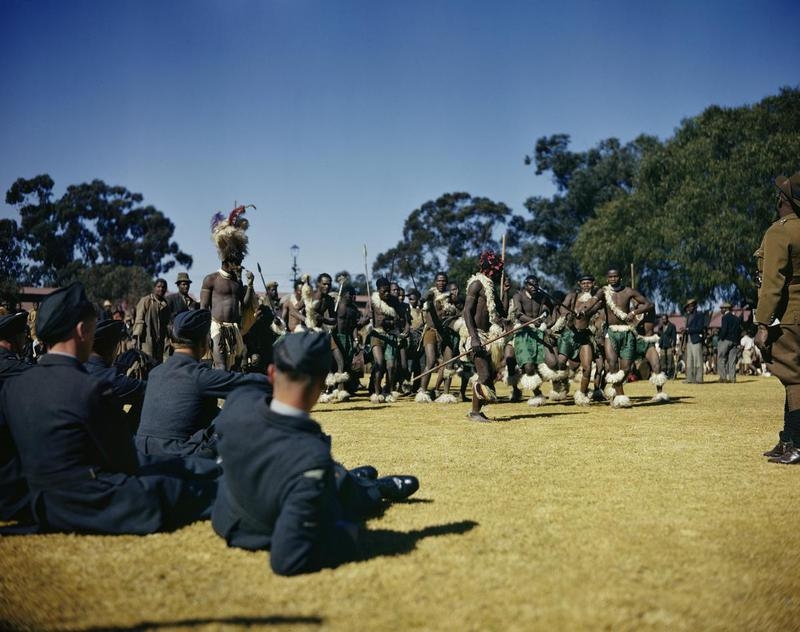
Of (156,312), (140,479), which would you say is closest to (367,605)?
(140,479)

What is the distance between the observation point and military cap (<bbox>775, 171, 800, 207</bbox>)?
6.05 m

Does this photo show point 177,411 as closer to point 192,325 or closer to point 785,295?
point 192,325

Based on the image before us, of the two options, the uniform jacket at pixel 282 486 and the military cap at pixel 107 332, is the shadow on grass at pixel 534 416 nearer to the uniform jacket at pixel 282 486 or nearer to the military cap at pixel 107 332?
the military cap at pixel 107 332

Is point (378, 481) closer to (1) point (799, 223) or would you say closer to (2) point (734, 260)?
(1) point (799, 223)

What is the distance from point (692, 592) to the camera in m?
2.91

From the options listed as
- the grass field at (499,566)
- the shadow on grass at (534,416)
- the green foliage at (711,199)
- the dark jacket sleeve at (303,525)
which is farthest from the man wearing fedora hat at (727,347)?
the dark jacket sleeve at (303,525)

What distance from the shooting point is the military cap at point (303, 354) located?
3.13 meters

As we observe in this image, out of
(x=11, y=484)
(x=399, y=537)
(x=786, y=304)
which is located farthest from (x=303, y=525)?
(x=786, y=304)

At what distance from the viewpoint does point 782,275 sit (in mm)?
5988

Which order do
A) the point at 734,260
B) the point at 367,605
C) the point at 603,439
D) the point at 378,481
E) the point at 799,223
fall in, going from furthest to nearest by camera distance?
the point at 734,260
the point at 603,439
the point at 799,223
the point at 378,481
the point at 367,605

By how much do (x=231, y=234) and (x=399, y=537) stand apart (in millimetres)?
6306

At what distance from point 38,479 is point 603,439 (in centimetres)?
569

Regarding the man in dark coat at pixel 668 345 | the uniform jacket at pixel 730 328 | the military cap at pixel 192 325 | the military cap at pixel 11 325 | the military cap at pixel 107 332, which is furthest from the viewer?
the man in dark coat at pixel 668 345

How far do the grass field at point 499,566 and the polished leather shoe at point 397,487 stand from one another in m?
0.10
